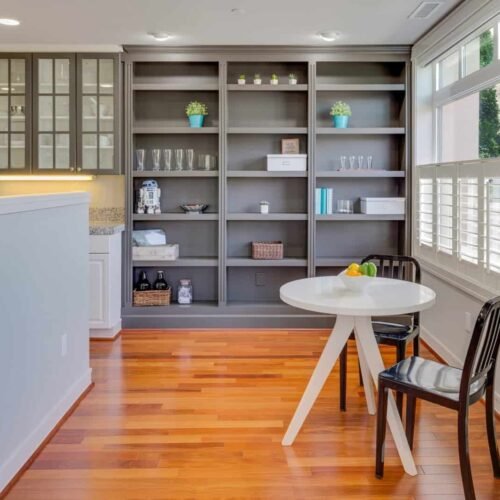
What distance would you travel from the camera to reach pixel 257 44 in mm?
5070

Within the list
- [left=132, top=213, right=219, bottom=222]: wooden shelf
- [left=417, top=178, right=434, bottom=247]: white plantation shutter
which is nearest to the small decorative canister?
[left=132, top=213, right=219, bottom=222]: wooden shelf

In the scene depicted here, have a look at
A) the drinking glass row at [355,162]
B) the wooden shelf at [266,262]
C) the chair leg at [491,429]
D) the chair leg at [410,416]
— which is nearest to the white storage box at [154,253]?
the wooden shelf at [266,262]

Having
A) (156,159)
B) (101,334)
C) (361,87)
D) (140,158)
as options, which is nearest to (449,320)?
(361,87)

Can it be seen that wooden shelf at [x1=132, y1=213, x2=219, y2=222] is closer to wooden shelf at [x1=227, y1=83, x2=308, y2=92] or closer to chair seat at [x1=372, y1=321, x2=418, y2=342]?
wooden shelf at [x1=227, y1=83, x2=308, y2=92]

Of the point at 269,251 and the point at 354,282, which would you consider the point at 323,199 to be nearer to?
the point at 269,251

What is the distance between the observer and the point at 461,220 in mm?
3930

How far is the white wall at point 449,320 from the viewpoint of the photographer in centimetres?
390

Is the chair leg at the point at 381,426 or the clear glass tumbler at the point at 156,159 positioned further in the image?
the clear glass tumbler at the point at 156,159

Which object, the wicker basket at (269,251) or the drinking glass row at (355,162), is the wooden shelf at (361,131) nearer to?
the drinking glass row at (355,162)

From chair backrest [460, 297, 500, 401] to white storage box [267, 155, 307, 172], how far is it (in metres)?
3.13

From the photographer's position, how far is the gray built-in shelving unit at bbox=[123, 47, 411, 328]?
204 inches

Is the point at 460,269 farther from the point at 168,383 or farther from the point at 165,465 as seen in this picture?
the point at 165,465

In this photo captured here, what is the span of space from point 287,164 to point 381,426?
3.17 m

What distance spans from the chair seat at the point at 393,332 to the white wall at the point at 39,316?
5.68ft
